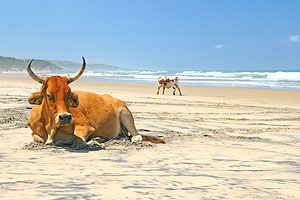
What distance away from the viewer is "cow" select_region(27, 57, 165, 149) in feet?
25.9

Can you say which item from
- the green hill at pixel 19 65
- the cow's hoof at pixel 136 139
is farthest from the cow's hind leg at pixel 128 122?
the green hill at pixel 19 65

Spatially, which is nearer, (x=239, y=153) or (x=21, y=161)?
(x=21, y=161)

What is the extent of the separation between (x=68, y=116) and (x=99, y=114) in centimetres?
152

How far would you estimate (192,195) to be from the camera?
5.23m

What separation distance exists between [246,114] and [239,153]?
8452mm

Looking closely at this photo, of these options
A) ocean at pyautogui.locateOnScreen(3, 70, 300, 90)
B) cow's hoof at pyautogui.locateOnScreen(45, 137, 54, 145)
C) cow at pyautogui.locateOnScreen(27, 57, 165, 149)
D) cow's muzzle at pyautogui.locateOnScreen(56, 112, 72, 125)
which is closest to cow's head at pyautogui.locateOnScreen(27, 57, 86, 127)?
cow at pyautogui.locateOnScreen(27, 57, 165, 149)

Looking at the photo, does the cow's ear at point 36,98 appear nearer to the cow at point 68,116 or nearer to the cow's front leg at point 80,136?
the cow at point 68,116

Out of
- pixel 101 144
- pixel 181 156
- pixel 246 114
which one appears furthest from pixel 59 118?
pixel 246 114

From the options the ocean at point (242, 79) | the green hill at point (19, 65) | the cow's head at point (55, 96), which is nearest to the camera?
the cow's head at point (55, 96)

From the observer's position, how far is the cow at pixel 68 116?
7887 mm

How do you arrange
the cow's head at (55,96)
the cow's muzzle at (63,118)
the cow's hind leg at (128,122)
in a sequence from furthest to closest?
the cow's hind leg at (128,122), the cow's head at (55,96), the cow's muzzle at (63,118)

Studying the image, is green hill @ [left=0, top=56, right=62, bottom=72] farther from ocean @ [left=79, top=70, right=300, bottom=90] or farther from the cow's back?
the cow's back

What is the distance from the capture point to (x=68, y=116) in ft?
24.7

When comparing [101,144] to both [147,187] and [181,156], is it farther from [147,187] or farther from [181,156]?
[147,187]
